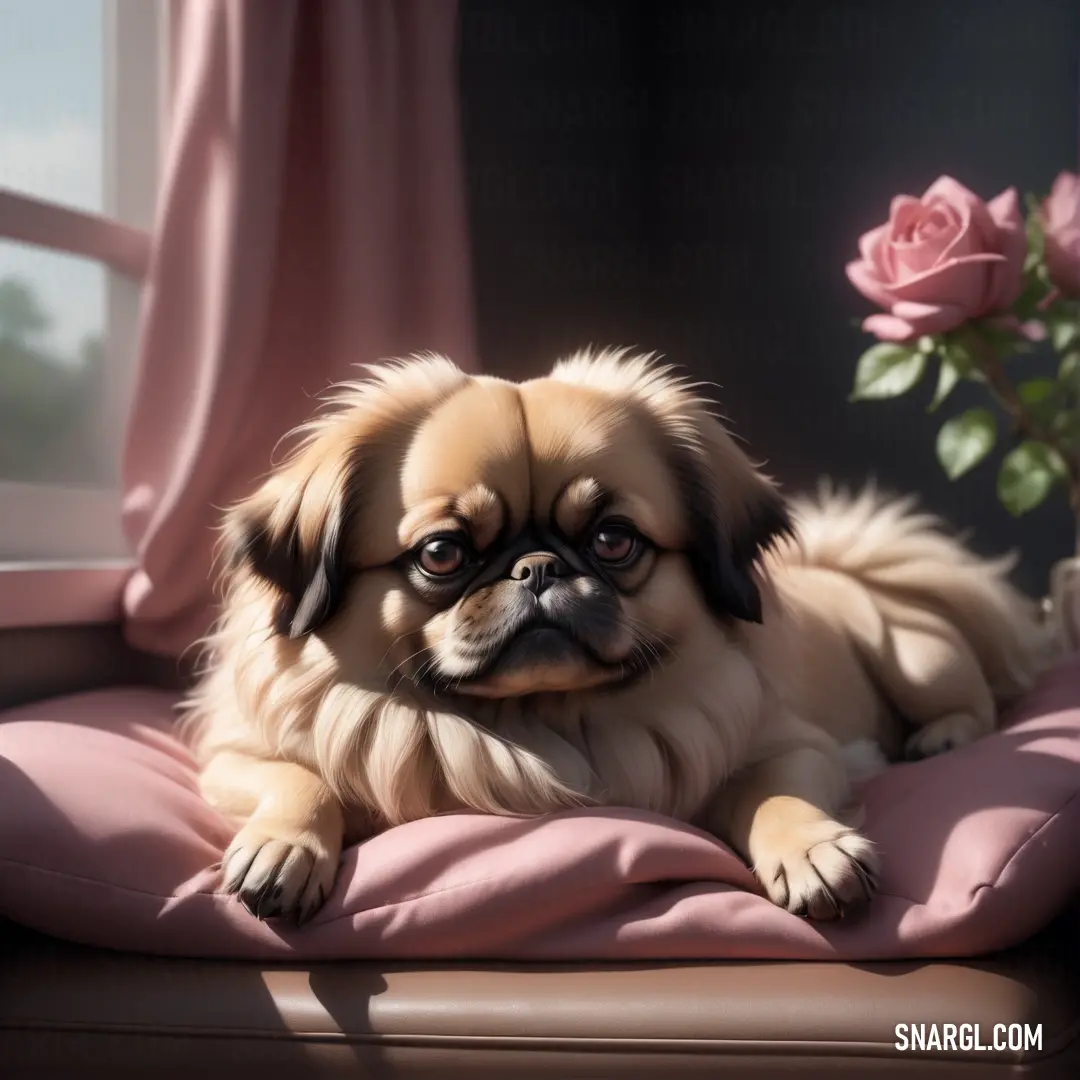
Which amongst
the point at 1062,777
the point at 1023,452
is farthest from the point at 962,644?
the point at 1062,777

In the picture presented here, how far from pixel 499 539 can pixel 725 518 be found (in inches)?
12.7

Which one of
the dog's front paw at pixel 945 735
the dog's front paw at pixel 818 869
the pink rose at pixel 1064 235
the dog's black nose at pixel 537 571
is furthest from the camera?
the pink rose at pixel 1064 235

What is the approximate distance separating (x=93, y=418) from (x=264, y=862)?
1535mm

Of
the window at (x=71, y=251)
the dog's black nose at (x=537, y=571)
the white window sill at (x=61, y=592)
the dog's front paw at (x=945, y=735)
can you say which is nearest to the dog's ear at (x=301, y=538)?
the dog's black nose at (x=537, y=571)

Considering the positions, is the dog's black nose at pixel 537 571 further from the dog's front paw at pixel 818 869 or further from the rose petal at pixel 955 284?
the rose petal at pixel 955 284

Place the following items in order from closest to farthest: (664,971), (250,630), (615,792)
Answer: (664,971) → (615,792) → (250,630)

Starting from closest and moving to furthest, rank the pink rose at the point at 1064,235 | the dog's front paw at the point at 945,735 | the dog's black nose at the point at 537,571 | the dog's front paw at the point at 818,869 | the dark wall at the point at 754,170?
the dog's front paw at the point at 818,869
the dog's black nose at the point at 537,571
the dog's front paw at the point at 945,735
the pink rose at the point at 1064,235
the dark wall at the point at 754,170

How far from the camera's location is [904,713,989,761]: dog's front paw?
191cm

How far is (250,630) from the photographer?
1.61 m

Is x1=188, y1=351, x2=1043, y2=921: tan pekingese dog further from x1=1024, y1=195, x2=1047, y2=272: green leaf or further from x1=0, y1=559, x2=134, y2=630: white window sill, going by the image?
x1=1024, y1=195, x2=1047, y2=272: green leaf

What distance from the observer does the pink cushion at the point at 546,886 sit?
1.18m

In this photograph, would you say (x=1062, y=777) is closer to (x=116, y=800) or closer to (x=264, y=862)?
(x=264, y=862)

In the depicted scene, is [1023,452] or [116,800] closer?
[116,800]

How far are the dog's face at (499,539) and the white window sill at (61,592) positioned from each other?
0.60m
